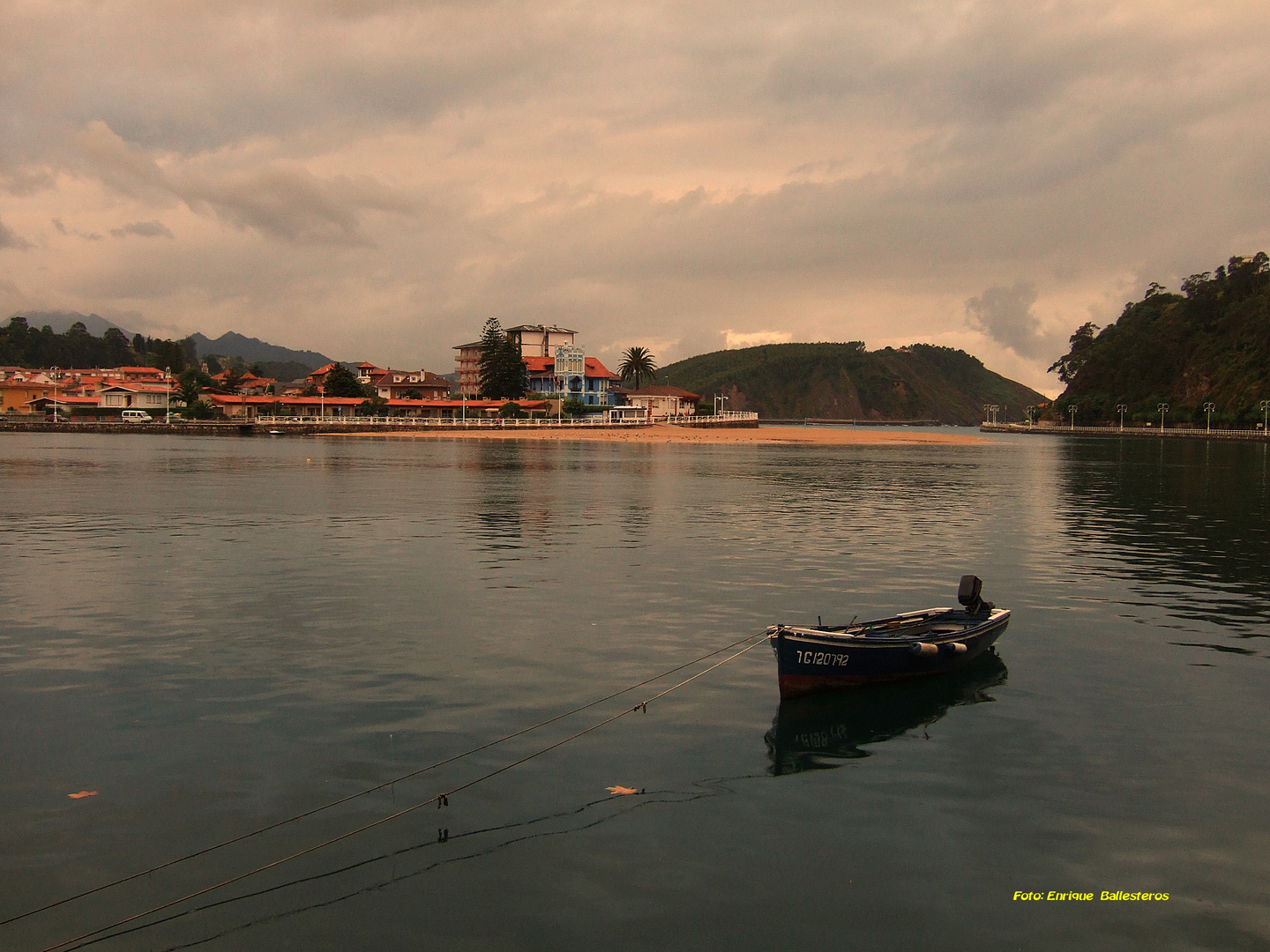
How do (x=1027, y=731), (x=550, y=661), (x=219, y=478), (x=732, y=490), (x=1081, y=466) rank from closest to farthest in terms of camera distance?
1. (x=1027, y=731)
2. (x=550, y=661)
3. (x=732, y=490)
4. (x=219, y=478)
5. (x=1081, y=466)

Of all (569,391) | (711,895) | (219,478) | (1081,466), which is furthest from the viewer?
(569,391)

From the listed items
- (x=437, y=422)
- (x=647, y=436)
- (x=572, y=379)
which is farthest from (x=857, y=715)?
(x=572, y=379)

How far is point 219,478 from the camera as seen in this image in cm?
5825

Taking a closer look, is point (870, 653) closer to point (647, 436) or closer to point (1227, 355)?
point (647, 436)

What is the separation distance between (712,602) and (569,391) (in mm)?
148747

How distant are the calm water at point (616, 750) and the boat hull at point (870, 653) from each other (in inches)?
15.7

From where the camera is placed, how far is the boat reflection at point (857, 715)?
1310 cm

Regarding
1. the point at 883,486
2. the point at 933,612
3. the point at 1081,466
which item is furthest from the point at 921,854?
the point at 1081,466

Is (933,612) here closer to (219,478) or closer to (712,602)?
(712,602)

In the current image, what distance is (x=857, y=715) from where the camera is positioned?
48.7 feet

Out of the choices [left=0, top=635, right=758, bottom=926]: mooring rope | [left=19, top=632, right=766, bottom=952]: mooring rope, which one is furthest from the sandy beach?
[left=19, top=632, right=766, bottom=952]: mooring rope

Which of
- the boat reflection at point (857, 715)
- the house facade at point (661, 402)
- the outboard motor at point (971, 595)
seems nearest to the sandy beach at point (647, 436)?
the house facade at point (661, 402)

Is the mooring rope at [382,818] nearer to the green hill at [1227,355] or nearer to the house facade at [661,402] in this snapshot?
the house facade at [661,402]

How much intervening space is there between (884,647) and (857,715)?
128cm
